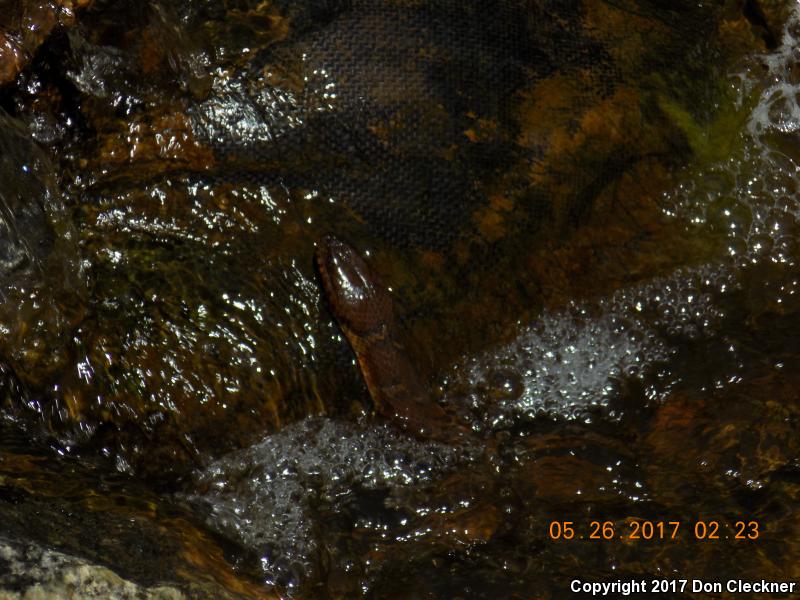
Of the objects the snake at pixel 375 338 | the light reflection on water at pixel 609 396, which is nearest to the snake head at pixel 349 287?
the snake at pixel 375 338

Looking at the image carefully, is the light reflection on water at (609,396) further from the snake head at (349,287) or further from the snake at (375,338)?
the snake head at (349,287)

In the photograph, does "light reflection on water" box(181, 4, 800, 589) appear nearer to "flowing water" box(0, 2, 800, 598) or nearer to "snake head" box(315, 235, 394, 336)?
"flowing water" box(0, 2, 800, 598)

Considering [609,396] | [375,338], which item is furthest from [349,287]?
[609,396]

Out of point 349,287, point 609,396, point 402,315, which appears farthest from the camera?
point 609,396

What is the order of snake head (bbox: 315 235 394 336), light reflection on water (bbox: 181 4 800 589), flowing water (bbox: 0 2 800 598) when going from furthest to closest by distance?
1. snake head (bbox: 315 235 394 336)
2. light reflection on water (bbox: 181 4 800 589)
3. flowing water (bbox: 0 2 800 598)

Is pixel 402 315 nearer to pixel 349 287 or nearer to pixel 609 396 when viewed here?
pixel 349 287

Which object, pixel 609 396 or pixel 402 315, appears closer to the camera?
pixel 402 315

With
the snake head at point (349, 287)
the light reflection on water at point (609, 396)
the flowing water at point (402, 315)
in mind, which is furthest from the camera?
the snake head at point (349, 287)

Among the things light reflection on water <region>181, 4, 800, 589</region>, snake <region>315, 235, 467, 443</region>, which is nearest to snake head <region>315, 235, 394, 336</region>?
snake <region>315, 235, 467, 443</region>
